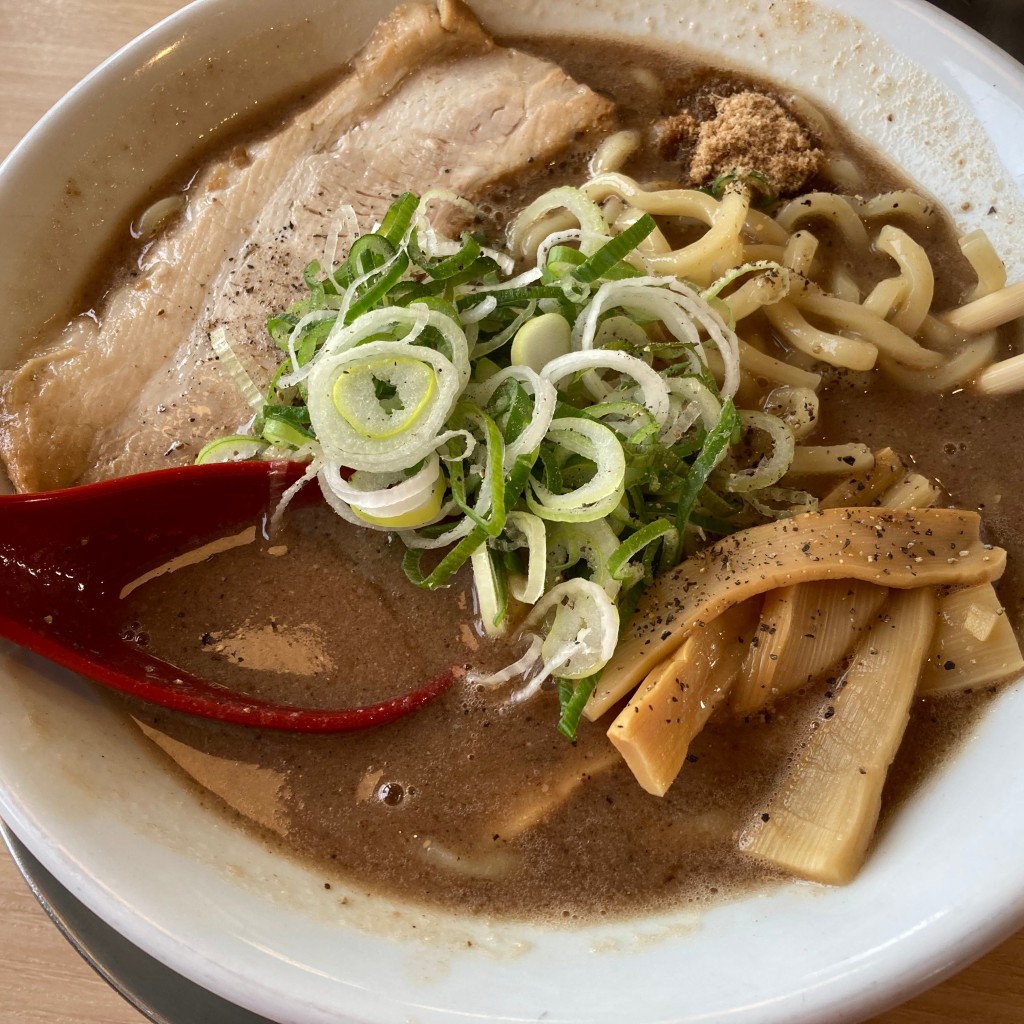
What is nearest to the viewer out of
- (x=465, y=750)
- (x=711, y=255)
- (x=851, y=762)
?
(x=851, y=762)

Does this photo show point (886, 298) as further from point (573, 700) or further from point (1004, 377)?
point (573, 700)

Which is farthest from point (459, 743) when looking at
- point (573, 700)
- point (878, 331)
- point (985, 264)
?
point (985, 264)

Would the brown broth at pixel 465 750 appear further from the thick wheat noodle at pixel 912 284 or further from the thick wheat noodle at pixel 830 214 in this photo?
the thick wheat noodle at pixel 830 214

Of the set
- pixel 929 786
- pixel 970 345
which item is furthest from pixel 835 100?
pixel 929 786

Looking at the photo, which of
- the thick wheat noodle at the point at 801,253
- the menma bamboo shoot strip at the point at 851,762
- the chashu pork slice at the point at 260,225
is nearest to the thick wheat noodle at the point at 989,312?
the thick wheat noodle at the point at 801,253

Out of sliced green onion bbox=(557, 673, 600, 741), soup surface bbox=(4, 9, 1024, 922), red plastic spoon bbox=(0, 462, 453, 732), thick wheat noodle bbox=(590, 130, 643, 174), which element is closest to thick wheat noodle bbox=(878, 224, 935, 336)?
soup surface bbox=(4, 9, 1024, 922)
